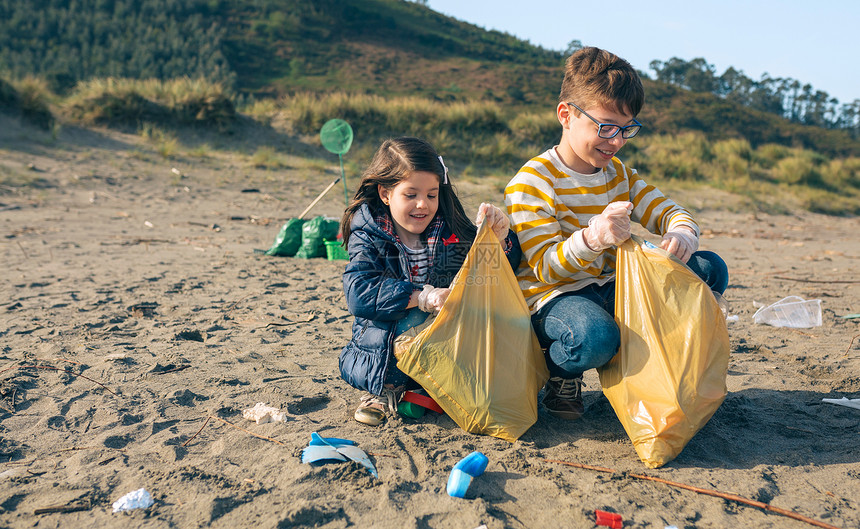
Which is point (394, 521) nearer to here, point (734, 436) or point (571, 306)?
point (571, 306)

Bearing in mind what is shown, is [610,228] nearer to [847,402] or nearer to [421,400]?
[421,400]

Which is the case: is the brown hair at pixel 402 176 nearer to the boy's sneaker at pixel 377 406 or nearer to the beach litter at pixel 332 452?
the boy's sneaker at pixel 377 406

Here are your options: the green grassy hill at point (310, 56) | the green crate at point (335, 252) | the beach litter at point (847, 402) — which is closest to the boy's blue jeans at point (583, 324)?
the beach litter at point (847, 402)

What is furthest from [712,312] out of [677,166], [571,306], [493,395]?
[677,166]

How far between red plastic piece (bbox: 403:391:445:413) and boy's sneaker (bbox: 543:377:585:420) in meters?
0.46

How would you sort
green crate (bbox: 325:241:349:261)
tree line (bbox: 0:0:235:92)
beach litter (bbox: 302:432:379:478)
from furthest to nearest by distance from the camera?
tree line (bbox: 0:0:235:92) < green crate (bbox: 325:241:349:261) < beach litter (bbox: 302:432:379:478)

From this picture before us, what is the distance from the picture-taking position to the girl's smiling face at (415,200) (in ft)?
7.52

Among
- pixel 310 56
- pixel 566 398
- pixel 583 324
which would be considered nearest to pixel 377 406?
pixel 566 398

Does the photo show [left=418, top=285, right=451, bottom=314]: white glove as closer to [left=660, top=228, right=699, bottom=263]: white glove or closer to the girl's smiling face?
the girl's smiling face

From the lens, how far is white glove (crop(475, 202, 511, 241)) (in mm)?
2135

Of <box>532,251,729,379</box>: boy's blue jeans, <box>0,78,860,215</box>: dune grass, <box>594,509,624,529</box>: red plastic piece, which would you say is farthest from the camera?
<box>0,78,860,215</box>: dune grass

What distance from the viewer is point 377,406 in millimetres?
2334

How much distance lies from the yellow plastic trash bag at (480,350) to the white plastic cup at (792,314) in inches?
91.2

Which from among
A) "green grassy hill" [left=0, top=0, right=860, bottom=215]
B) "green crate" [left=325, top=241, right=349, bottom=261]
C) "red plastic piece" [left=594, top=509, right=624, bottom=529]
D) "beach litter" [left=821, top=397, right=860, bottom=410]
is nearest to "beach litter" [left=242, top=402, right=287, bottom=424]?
"red plastic piece" [left=594, top=509, right=624, bottom=529]
